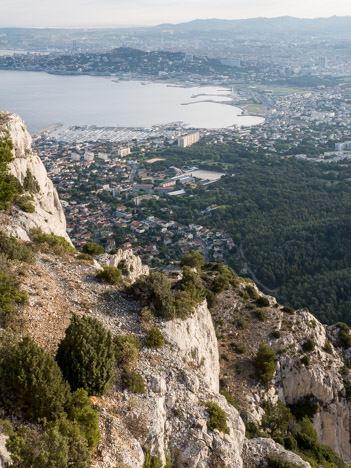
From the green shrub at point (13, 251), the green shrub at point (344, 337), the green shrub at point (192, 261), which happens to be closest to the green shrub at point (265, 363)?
the green shrub at point (344, 337)

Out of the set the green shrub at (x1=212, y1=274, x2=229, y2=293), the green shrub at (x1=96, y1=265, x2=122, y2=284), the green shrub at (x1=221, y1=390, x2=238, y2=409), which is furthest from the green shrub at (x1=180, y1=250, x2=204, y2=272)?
the green shrub at (x1=96, y1=265, x2=122, y2=284)

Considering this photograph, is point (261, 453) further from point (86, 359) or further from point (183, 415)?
point (86, 359)

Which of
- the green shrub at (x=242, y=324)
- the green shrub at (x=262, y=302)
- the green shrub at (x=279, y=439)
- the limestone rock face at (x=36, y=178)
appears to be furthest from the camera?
the green shrub at (x=262, y=302)

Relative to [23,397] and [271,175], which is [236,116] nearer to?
[271,175]

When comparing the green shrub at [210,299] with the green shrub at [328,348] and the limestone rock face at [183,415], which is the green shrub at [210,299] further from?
the limestone rock face at [183,415]

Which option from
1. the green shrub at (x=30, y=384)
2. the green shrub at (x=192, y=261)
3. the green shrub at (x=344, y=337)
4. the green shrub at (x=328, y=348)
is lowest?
the green shrub at (x=344, y=337)

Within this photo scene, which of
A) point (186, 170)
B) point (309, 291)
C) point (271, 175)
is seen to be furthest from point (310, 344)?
point (186, 170)

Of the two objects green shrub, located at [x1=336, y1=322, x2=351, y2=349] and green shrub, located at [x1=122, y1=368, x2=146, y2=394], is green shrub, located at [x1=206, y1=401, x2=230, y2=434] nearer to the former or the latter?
green shrub, located at [x1=122, y1=368, x2=146, y2=394]

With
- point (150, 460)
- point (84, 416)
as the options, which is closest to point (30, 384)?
point (84, 416)
